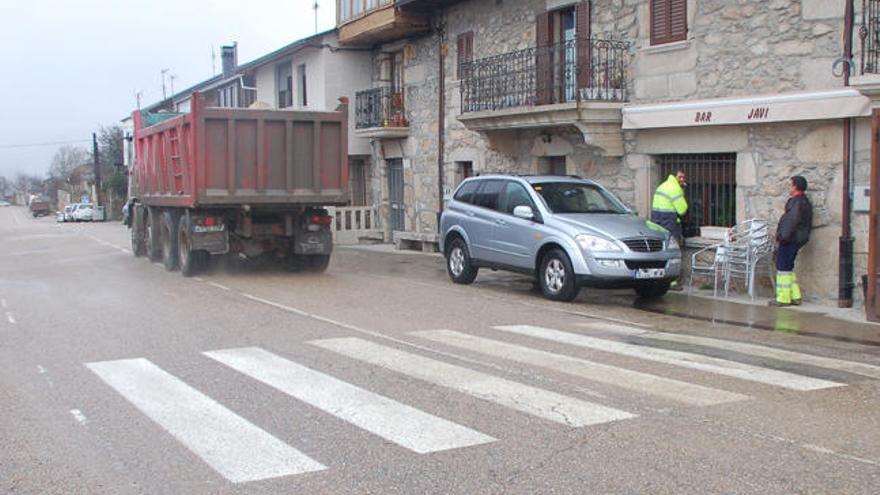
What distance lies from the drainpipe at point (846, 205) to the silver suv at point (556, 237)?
7.01 feet

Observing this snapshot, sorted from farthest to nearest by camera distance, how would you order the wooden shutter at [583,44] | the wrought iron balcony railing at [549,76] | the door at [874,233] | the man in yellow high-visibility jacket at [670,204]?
the wooden shutter at [583,44] → the wrought iron balcony railing at [549,76] → the man in yellow high-visibility jacket at [670,204] → the door at [874,233]

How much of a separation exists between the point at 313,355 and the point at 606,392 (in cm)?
295

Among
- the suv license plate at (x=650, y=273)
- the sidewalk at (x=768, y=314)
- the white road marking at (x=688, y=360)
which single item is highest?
the suv license plate at (x=650, y=273)

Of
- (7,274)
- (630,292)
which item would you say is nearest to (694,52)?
(630,292)

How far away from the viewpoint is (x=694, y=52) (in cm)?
1420

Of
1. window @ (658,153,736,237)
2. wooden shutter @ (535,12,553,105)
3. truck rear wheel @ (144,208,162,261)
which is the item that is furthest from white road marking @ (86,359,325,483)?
truck rear wheel @ (144,208,162,261)

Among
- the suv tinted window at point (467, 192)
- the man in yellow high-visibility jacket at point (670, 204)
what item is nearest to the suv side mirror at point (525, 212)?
the suv tinted window at point (467, 192)

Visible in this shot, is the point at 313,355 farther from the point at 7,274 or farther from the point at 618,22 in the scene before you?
the point at 7,274

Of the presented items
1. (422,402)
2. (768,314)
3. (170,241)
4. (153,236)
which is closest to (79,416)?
(422,402)

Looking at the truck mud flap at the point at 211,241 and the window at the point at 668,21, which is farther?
the truck mud flap at the point at 211,241

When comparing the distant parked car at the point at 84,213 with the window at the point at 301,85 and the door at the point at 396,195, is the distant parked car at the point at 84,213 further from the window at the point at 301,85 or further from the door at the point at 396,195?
the door at the point at 396,195

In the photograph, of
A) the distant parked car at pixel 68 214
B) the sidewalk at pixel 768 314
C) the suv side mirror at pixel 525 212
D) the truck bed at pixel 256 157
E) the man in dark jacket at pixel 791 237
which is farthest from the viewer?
the distant parked car at pixel 68 214

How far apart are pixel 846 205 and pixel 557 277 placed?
13.1 feet

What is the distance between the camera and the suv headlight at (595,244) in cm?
1215
